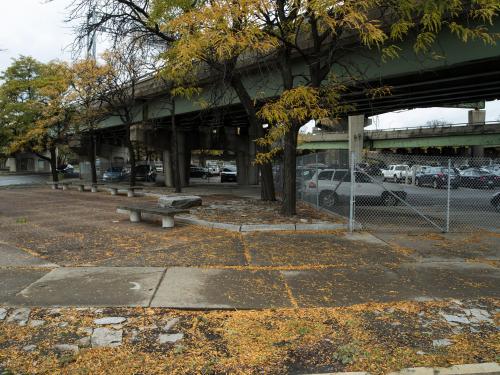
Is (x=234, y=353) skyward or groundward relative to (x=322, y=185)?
groundward

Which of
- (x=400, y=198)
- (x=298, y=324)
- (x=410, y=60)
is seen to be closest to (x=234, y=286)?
(x=298, y=324)

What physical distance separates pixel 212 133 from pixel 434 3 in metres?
26.2

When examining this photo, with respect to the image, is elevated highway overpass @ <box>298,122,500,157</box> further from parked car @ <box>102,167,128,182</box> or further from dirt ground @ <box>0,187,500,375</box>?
dirt ground @ <box>0,187,500,375</box>

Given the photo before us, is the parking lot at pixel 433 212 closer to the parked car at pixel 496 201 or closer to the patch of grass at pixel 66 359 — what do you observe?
the parked car at pixel 496 201

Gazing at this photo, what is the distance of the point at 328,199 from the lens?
13.7 meters

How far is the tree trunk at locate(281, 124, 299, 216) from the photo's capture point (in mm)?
11281

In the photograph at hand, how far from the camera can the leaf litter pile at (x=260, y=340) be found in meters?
3.76

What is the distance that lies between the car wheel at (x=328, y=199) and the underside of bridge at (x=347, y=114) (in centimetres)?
284

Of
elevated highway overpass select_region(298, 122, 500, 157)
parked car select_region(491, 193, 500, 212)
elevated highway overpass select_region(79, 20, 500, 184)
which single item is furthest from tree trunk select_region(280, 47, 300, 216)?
elevated highway overpass select_region(298, 122, 500, 157)

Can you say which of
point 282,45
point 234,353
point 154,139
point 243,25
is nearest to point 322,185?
point 282,45

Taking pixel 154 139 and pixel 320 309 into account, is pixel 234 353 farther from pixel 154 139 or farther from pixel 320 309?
pixel 154 139

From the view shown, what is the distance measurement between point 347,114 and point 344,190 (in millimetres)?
A: 8005

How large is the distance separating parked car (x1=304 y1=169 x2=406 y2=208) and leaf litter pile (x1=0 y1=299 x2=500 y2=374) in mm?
7983

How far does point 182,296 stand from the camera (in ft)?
17.5
